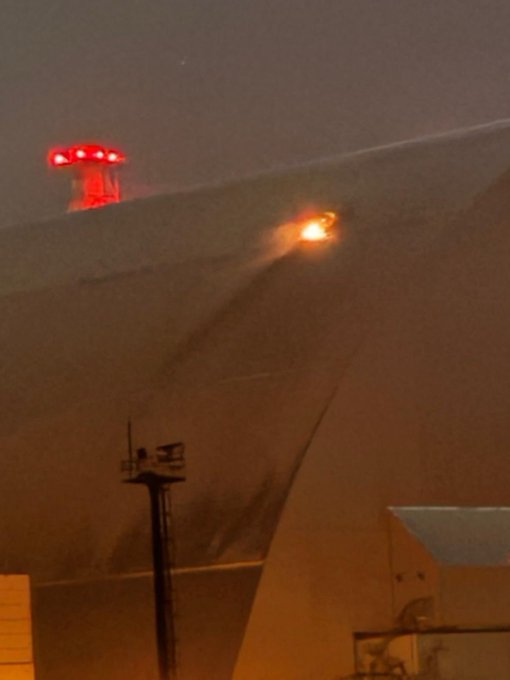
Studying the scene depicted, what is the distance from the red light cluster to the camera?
54.1 feet

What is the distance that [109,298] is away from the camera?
1279cm

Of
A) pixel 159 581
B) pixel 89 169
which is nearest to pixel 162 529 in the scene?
pixel 159 581

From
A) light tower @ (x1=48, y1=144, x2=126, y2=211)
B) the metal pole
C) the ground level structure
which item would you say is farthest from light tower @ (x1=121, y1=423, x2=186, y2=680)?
light tower @ (x1=48, y1=144, x2=126, y2=211)

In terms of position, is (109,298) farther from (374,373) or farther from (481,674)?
(481,674)

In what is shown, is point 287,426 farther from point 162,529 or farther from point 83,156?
point 83,156

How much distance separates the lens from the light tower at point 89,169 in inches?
643

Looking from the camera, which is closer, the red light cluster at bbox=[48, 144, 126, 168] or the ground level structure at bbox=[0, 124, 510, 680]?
the ground level structure at bbox=[0, 124, 510, 680]

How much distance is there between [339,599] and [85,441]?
8.63 feet

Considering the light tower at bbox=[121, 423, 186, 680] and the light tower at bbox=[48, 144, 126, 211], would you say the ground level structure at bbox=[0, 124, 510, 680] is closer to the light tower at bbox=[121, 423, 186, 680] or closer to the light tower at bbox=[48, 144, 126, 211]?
the light tower at bbox=[121, 423, 186, 680]

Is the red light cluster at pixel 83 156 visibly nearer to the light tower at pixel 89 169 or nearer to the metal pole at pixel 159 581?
the light tower at pixel 89 169

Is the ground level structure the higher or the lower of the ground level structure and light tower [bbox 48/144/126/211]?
the lower

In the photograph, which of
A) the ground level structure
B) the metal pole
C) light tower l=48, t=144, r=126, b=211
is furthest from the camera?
light tower l=48, t=144, r=126, b=211

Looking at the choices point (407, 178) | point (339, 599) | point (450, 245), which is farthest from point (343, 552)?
point (407, 178)

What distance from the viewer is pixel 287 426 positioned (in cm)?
1098
